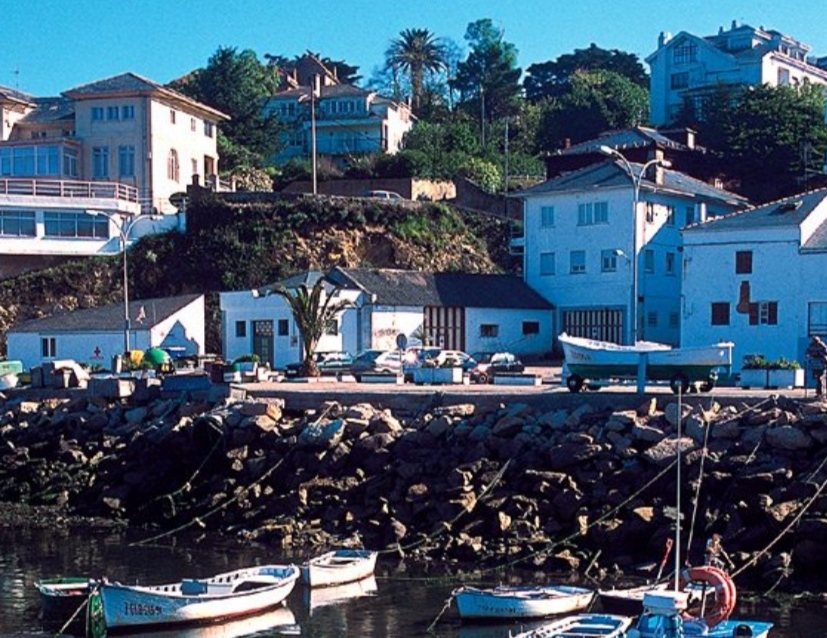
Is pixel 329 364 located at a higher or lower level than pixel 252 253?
lower

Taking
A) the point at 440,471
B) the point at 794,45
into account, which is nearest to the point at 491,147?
the point at 794,45

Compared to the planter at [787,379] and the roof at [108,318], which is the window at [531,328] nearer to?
the roof at [108,318]

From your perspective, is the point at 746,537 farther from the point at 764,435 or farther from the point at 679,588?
the point at 679,588

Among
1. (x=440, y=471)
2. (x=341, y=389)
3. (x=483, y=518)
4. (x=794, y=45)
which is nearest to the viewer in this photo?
(x=483, y=518)

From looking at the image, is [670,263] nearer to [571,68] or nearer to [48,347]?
[48,347]

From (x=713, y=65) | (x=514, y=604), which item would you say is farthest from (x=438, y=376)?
(x=713, y=65)

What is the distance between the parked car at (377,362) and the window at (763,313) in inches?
585

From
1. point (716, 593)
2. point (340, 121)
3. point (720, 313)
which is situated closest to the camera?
point (716, 593)

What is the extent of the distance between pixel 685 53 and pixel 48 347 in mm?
65370

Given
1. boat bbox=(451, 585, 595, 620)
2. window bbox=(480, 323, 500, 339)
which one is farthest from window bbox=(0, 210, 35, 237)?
boat bbox=(451, 585, 595, 620)

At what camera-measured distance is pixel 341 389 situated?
1705 inches

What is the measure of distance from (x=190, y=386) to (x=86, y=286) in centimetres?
3227

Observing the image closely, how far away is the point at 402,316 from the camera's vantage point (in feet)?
211

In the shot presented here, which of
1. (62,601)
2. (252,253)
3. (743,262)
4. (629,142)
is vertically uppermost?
(629,142)
